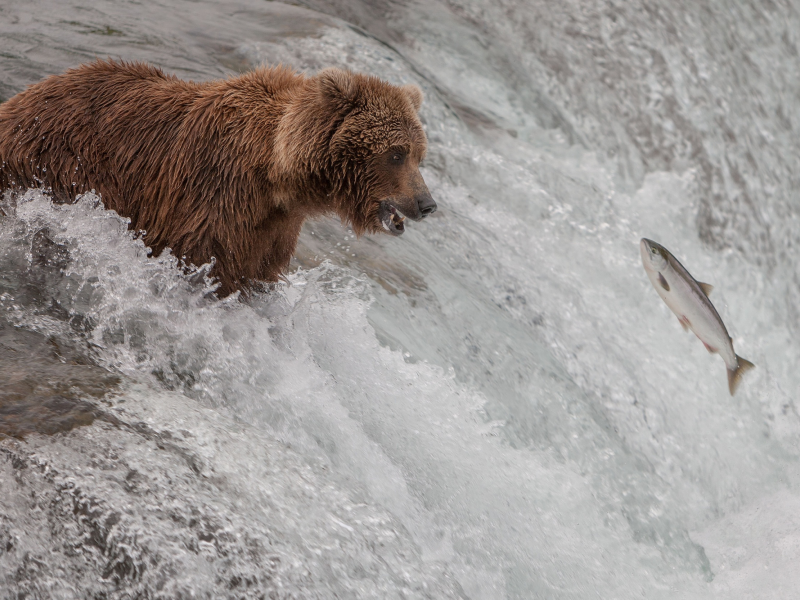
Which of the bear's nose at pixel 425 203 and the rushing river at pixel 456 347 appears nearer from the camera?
the rushing river at pixel 456 347

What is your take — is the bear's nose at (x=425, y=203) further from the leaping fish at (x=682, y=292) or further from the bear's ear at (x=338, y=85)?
the leaping fish at (x=682, y=292)

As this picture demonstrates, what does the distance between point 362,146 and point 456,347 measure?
53.0 inches

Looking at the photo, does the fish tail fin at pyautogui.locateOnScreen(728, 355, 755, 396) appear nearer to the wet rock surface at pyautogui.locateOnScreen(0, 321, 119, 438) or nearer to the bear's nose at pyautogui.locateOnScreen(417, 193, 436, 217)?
the bear's nose at pyautogui.locateOnScreen(417, 193, 436, 217)

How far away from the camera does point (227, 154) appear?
11.1 feet

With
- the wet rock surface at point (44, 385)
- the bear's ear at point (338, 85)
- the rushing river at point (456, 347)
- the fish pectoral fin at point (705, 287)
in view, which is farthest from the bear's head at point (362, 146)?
the fish pectoral fin at point (705, 287)

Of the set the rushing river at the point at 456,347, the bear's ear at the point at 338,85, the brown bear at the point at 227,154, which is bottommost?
the rushing river at the point at 456,347

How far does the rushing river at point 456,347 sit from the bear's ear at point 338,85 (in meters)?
0.89

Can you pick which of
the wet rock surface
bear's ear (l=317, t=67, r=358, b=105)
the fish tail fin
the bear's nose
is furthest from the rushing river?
bear's ear (l=317, t=67, r=358, b=105)

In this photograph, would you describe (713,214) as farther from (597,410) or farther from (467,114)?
(597,410)

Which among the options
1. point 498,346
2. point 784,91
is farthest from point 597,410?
point 784,91

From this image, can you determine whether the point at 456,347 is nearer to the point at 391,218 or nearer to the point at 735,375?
the point at 391,218

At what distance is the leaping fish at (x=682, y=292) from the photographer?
408cm

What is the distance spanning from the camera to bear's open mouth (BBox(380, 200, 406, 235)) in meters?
3.39

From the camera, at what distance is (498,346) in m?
4.49
